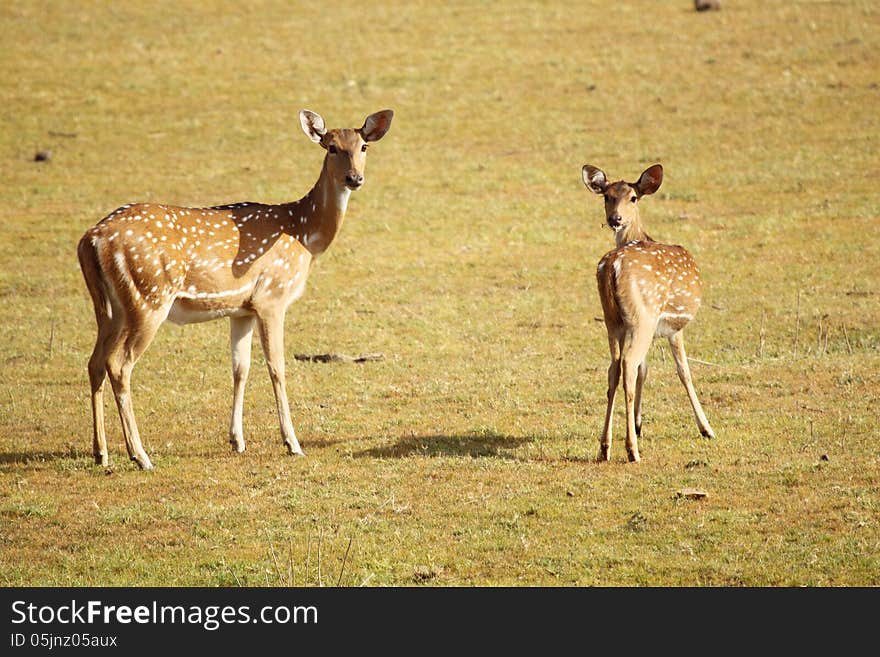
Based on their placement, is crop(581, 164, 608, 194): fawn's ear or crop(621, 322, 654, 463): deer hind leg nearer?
crop(621, 322, 654, 463): deer hind leg

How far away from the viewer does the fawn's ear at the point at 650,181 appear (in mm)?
14477

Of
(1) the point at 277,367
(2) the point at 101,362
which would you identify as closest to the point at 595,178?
(1) the point at 277,367

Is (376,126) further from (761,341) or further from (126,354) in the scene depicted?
(761,341)

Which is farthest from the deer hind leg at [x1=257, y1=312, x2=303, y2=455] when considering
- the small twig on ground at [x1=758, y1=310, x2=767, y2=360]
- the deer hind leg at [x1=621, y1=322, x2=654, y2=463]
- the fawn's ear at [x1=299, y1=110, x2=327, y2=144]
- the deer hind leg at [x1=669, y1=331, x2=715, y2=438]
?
the small twig on ground at [x1=758, y1=310, x2=767, y2=360]

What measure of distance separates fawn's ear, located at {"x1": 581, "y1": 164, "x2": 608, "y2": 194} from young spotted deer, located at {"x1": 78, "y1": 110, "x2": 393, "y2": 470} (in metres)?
2.22

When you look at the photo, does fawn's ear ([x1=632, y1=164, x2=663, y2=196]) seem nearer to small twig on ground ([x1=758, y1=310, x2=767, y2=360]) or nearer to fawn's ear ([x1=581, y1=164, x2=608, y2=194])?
fawn's ear ([x1=581, y1=164, x2=608, y2=194])

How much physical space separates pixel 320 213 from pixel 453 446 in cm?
283

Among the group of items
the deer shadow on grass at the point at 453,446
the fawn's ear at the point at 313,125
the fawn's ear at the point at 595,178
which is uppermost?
the fawn's ear at the point at 313,125

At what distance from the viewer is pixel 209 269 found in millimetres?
13484

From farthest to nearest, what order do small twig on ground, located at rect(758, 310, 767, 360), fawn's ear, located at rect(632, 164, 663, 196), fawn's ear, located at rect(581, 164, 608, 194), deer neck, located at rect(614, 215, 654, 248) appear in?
small twig on ground, located at rect(758, 310, 767, 360) → fawn's ear, located at rect(581, 164, 608, 194) → deer neck, located at rect(614, 215, 654, 248) → fawn's ear, located at rect(632, 164, 663, 196)

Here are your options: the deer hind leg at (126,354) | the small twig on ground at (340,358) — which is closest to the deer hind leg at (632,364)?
the deer hind leg at (126,354)

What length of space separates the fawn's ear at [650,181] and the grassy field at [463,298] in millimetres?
2466

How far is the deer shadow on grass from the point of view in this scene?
45.2 feet

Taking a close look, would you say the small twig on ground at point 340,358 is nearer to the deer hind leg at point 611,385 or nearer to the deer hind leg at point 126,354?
the deer hind leg at point 126,354
